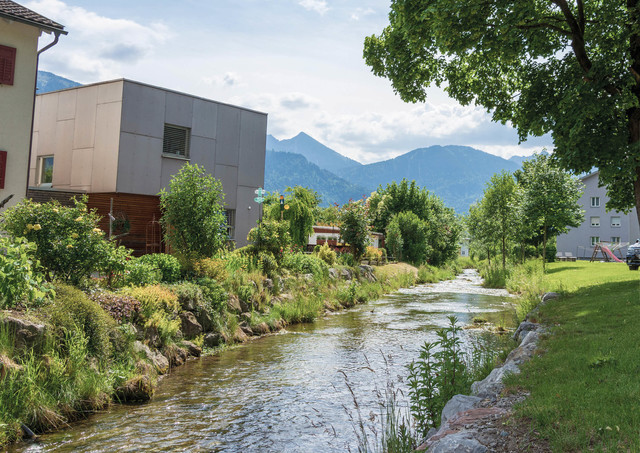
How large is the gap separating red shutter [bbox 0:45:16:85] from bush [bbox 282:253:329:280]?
11016mm

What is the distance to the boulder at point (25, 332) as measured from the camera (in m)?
6.74

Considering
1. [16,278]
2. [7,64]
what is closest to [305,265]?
[7,64]

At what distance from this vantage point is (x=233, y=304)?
45.6 feet

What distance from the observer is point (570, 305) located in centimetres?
1255

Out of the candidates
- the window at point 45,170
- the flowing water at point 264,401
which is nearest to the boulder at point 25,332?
the flowing water at point 264,401

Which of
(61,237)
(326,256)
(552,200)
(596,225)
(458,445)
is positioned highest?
(596,225)

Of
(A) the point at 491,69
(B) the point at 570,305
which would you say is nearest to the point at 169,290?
(B) the point at 570,305

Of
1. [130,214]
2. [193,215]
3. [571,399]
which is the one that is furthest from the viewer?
[130,214]

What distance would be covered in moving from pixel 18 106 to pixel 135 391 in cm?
1173

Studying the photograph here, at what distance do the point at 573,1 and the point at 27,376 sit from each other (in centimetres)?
1733

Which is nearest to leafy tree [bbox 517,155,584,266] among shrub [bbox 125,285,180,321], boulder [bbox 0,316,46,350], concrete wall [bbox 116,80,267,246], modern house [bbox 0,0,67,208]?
concrete wall [bbox 116,80,267,246]

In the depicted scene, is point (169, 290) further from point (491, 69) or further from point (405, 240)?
point (405, 240)

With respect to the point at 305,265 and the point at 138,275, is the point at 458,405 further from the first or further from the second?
the point at 305,265

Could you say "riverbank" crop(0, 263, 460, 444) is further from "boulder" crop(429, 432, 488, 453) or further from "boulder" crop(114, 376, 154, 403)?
"boulder" crop(429, 432, 488, 453)
